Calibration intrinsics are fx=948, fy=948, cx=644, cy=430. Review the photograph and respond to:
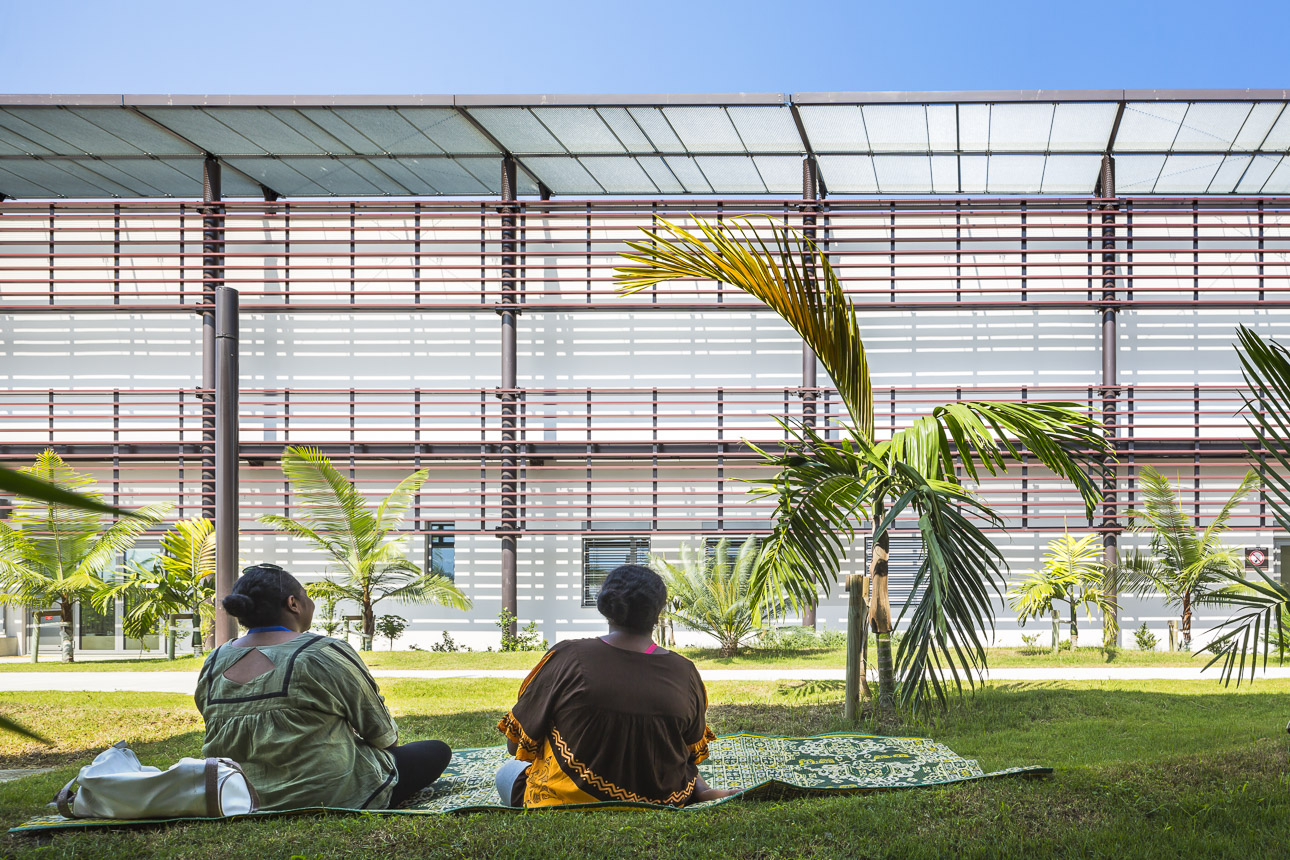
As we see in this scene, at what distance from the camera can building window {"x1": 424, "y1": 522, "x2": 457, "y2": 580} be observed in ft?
50.1

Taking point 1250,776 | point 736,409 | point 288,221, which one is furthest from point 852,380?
point 288,221

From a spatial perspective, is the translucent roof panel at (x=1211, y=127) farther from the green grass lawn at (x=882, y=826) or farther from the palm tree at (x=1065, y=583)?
the green grass lawn at (x=882, y=826)

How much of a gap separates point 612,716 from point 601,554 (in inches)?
458

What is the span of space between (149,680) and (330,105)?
7718mm

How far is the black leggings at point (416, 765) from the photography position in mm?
4352

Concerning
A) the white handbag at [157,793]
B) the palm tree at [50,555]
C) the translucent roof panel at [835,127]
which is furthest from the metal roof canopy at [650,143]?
the white handbag at [157,793]

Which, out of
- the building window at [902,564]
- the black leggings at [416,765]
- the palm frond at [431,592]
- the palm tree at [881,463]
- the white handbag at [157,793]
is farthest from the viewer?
the building window at [902,564]

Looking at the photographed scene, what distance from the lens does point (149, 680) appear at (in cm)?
1105

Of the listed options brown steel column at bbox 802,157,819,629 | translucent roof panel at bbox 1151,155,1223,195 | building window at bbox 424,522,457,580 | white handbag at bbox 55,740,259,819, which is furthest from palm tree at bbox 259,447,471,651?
translucent roof panel at bbox 1151,155,1223,195

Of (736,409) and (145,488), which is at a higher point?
(736,409)

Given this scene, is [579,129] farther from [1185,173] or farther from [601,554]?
[1185,173]

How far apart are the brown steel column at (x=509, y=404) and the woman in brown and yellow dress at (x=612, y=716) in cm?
1081

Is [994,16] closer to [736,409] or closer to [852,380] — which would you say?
[736,409]

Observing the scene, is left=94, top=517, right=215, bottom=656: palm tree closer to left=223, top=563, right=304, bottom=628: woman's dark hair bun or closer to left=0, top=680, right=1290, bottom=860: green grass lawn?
left=0, top=680, right=1290, bottom=860: green grass lawn
